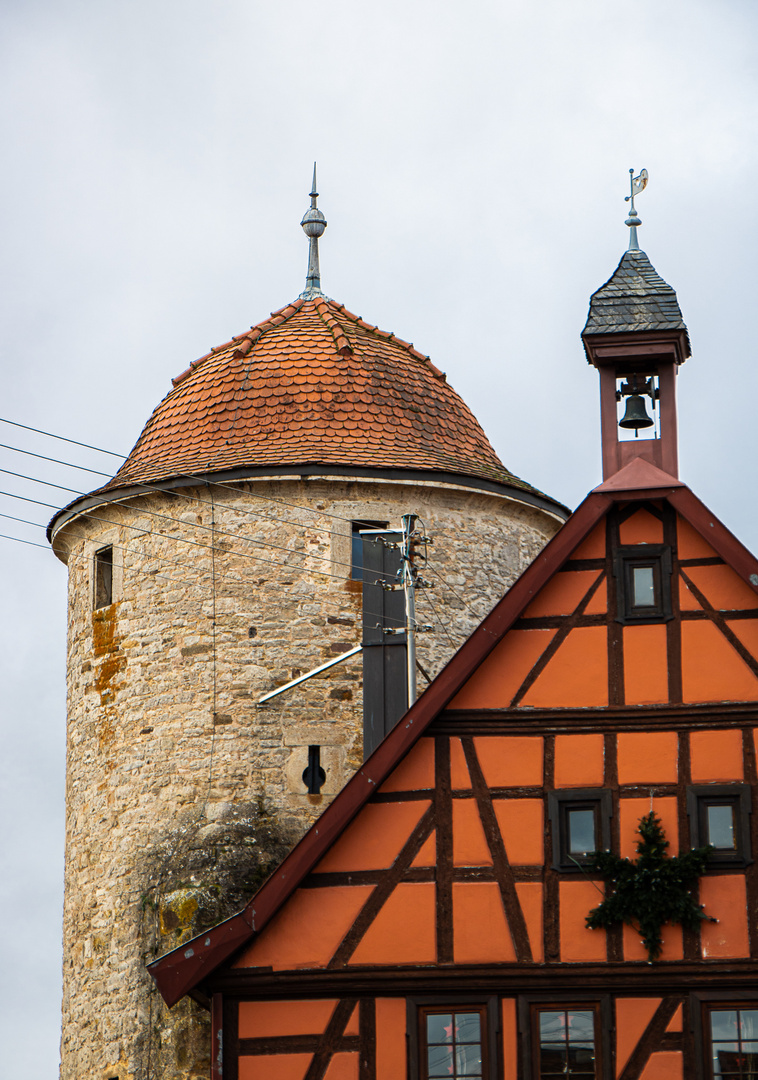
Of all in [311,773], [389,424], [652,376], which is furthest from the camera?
[389,424]

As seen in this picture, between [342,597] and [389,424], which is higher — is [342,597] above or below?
below

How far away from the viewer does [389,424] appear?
23453 millimetres

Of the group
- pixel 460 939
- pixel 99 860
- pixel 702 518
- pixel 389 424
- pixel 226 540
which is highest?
pixel 389 424

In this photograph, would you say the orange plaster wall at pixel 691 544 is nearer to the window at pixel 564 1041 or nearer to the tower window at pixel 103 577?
the window at pixel 564 1041

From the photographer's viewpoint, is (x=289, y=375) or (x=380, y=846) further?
(x=289, y=375)

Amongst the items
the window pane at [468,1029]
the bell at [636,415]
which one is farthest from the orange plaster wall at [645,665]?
the window pane at [468,1029]

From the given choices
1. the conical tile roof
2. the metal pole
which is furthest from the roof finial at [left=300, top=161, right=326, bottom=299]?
the conical tile roof

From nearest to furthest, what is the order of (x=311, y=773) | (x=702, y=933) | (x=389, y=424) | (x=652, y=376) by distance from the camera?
(x=702, y=933)
(x=652, y=376)
(x=311, y=773)
(x=389, y=424)

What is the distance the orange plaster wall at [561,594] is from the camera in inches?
653

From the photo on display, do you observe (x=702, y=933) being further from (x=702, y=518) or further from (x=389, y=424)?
(x=389, y=424)

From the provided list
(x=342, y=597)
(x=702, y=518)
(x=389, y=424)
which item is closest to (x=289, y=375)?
(x=389, y=424)

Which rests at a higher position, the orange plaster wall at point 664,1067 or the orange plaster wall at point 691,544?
the orange plaster wall at point 691,544

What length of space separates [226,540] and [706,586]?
7.32 meters

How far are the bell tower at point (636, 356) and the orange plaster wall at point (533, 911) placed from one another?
132 inches
